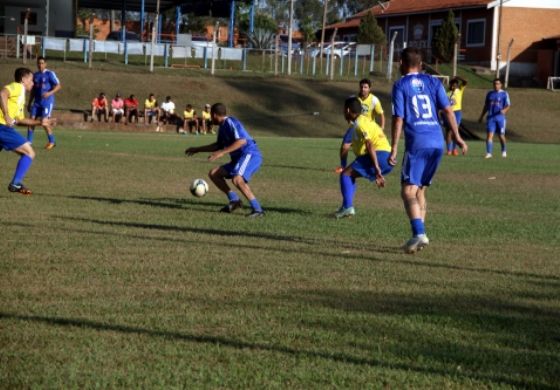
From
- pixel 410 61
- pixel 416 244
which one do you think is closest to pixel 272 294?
pixel 416 244

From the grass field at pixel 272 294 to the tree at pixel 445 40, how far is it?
48028 millimetres

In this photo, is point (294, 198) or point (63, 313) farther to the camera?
point (294, 198)

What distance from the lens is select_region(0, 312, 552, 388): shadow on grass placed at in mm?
5445

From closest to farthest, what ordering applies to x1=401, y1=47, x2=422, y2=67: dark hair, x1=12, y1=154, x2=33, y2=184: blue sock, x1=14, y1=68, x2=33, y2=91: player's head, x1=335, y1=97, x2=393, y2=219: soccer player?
x1=401, y1=47, x2=422, y2=67: dark hair, x1=335, y1=97, x2=393, y2=219: soccer player, x1=12, y1=154, x2=33, y2=184: blue sock, x1=14, y1=68, x2=33, y2=91: player's head

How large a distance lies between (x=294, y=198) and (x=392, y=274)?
6529 millimetres

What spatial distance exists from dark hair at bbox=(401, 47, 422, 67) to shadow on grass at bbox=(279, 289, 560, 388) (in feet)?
9.51

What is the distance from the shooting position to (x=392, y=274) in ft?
27.7

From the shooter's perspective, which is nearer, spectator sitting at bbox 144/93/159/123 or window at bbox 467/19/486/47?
spectator sitting at bbox 144/93/159/123

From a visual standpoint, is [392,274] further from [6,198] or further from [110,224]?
[6,198]

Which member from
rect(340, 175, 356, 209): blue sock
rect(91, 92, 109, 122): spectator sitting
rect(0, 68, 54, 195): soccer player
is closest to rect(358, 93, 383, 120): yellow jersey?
rect(340, 175, 356, 209): blue sock

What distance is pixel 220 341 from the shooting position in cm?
586

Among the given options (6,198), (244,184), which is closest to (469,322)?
(244,184)

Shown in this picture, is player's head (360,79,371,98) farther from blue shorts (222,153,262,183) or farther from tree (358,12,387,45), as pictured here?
tree (358,12,387,45)

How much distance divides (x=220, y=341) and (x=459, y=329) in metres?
1.45
